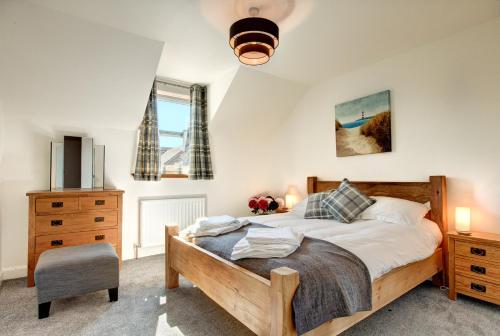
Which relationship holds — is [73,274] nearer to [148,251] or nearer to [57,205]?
[57,205]

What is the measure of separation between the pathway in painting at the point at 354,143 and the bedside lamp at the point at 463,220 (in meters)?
1.10

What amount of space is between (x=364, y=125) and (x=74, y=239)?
3.64 m

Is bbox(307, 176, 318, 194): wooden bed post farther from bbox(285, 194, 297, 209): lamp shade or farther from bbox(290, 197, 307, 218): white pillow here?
bbox(290, 197, 307, 218): white pillow

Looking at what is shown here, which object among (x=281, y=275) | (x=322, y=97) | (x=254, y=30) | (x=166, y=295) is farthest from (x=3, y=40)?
(x=322, y=97)

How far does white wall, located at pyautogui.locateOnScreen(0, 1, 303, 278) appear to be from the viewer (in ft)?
8.34

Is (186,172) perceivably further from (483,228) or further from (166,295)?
(483,228)

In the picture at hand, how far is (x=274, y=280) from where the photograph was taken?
53.5 inches

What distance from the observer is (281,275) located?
1.32 metres

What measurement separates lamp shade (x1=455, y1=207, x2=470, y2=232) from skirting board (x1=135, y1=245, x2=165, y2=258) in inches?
136

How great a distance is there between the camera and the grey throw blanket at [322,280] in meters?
1.38

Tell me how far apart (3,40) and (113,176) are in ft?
5.60

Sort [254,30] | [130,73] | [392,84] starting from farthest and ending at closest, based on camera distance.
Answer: [392,84] < [130,73] < [254,30]

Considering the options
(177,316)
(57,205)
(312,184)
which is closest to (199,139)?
(312,184)

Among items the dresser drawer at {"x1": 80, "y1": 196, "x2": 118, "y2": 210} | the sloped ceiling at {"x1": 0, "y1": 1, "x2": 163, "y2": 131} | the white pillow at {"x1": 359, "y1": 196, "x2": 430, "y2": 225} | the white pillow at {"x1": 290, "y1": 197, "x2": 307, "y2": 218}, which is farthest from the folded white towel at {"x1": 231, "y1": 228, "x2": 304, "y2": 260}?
the sloped ceiling at {"x1": 0, "y1": 1, "x2": 163, "y2": 131}
